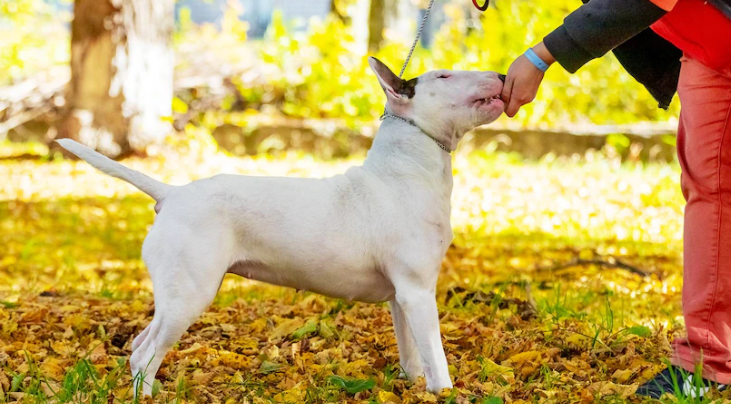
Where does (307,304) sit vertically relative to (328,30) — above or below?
below

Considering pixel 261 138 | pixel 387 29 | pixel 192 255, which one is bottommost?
pixel 261 138

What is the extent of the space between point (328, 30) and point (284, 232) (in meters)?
8.12

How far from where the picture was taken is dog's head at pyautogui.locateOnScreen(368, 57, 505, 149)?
118 inches

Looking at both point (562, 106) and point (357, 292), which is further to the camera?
point (562, 106)

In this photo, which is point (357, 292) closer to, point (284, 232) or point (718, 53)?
point (284, 232)

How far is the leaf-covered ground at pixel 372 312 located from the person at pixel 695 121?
11.4 inches

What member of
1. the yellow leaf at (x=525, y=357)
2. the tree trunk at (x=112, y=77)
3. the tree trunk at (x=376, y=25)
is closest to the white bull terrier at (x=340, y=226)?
the yellow leaf at (x=525, y=357)

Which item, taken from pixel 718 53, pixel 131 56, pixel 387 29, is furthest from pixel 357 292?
pixel 387 29

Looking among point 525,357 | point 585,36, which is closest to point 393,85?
point 585,36

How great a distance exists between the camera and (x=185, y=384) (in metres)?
3.10

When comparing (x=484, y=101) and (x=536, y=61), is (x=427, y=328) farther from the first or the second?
(x=536, y=61)

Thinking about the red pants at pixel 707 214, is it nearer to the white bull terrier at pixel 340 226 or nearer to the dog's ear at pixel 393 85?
the white bull terrier at pixel 340 226

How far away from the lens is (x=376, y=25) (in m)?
11.8

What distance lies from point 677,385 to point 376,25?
9.51 m
